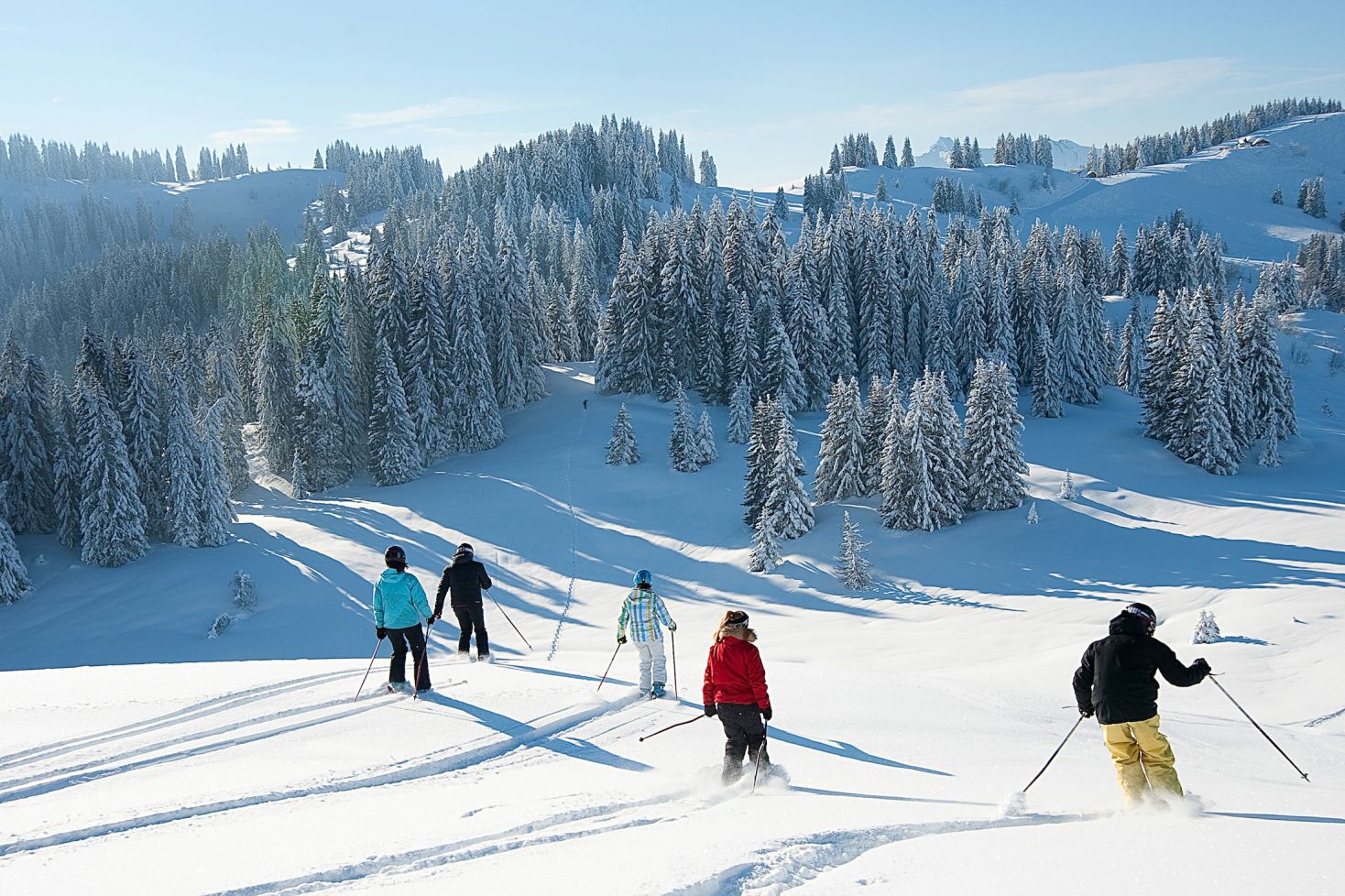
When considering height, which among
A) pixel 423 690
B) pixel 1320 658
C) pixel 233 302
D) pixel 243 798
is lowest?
pixel 1320 658

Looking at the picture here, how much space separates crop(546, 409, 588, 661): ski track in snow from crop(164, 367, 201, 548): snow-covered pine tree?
2018 cm

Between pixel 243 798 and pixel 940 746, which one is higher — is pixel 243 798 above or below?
above

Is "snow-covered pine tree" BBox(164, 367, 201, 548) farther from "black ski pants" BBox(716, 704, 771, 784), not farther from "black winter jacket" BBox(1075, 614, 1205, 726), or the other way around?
"black winter jacket" BBox(1075, 614, 1205, 726)

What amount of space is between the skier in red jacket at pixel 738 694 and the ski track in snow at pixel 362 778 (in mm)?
2764

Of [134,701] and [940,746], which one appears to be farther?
[134,701]

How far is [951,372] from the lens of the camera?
6288cm

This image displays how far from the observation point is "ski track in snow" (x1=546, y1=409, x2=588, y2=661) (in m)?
32.6

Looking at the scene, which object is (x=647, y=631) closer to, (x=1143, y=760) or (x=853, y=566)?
(x=1143, y=760)

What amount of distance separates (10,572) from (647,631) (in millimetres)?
40513

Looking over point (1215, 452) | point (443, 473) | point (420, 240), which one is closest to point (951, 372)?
point (1215, 452)

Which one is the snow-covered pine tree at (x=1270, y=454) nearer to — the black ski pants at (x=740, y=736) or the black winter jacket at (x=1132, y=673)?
the black winter jacket at (x=1132, y=673)

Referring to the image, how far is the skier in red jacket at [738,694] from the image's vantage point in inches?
324

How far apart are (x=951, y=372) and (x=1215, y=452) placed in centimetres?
1976

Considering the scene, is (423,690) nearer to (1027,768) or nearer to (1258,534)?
(1027,768)
